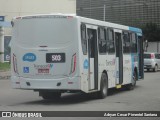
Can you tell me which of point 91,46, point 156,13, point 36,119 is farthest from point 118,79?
point 156,13

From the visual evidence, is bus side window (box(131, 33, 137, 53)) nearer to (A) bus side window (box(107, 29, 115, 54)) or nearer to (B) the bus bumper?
(A) bus side window (box(107, 29, 115, 54))

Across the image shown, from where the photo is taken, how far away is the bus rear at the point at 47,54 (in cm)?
1644

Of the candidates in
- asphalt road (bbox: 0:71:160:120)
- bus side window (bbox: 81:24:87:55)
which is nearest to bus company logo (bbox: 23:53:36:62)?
asphalt road (bbox: 0:71:160:120)

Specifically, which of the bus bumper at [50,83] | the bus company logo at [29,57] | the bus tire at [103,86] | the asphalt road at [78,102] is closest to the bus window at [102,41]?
the bus tire at [103,86]

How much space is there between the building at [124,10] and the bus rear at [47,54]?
5931 cm

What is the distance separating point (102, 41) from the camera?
18.7 metres

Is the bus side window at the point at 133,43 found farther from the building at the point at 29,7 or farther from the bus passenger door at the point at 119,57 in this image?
the building at the point at 29,7

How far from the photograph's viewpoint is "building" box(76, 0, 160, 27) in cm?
7644

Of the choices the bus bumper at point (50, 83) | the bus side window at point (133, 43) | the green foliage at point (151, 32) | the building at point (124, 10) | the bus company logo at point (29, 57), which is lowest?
the green foliage at point (151, 32)

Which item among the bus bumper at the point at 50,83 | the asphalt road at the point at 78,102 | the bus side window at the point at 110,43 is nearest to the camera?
the asphalt road at the point at 78,102

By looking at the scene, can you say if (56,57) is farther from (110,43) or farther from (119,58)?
(119,58)

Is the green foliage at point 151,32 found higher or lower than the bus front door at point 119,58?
lower

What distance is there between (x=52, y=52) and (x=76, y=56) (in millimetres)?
825

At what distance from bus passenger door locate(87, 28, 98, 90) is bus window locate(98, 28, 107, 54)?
458 mm
